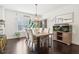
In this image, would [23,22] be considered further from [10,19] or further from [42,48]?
[42,48]

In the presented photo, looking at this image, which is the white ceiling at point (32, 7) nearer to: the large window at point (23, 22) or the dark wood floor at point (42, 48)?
the large window at point (23, 22)

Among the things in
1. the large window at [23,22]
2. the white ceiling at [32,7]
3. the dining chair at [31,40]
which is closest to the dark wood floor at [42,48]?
the dining chair at [31,40]

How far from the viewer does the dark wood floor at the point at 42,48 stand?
1959mm

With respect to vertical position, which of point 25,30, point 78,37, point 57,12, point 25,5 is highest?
point 25,5

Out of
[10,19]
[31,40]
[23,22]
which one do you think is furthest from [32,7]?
[31,40]

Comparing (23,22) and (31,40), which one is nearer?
(23,22)

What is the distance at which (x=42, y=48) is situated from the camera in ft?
6.72

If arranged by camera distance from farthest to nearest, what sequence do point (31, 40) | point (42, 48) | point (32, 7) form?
point (31, 40) < point (42, 48) < point (32, 7)

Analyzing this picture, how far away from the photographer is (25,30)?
2033 millimetres

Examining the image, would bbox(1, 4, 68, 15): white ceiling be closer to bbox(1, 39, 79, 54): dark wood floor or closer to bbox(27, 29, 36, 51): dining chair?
bbox(27, 29, 36, 51): dining chair
